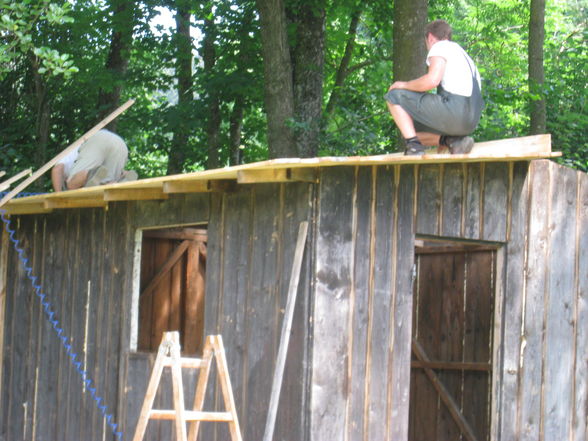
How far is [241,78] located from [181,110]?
49.6 inches

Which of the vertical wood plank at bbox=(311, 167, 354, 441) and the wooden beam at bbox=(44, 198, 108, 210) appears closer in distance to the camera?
the vertical wood plank at bbox=(311, 167, 354, 441)

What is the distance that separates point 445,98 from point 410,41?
2.70 metres

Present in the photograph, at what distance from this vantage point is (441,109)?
663 centimetres

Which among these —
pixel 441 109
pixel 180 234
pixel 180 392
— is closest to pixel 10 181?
pixel 180 234

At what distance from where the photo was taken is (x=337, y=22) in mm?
14375

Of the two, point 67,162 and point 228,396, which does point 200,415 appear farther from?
point 67,162

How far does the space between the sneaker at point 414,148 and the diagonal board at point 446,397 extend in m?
3.70

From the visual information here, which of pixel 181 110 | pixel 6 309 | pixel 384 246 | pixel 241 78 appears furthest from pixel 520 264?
pixel 181 110

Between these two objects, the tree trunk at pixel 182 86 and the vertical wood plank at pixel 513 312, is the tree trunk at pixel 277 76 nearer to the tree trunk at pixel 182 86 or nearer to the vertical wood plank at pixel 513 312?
the tree trunk at pixel 182 86

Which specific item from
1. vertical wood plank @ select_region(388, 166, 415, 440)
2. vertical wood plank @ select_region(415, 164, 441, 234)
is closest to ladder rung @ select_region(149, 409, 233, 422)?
vertical wood plank @ select_region(388, 166, 415, 440)

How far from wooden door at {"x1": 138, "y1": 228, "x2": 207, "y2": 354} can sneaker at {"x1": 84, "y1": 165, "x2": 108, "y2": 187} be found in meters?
0.70

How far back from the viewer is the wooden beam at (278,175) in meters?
6.37

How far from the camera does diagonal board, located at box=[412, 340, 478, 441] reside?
9.11m

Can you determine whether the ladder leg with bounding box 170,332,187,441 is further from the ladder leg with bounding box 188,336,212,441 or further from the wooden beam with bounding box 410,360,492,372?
the wooden beam with bounding box 410,360,492,372
